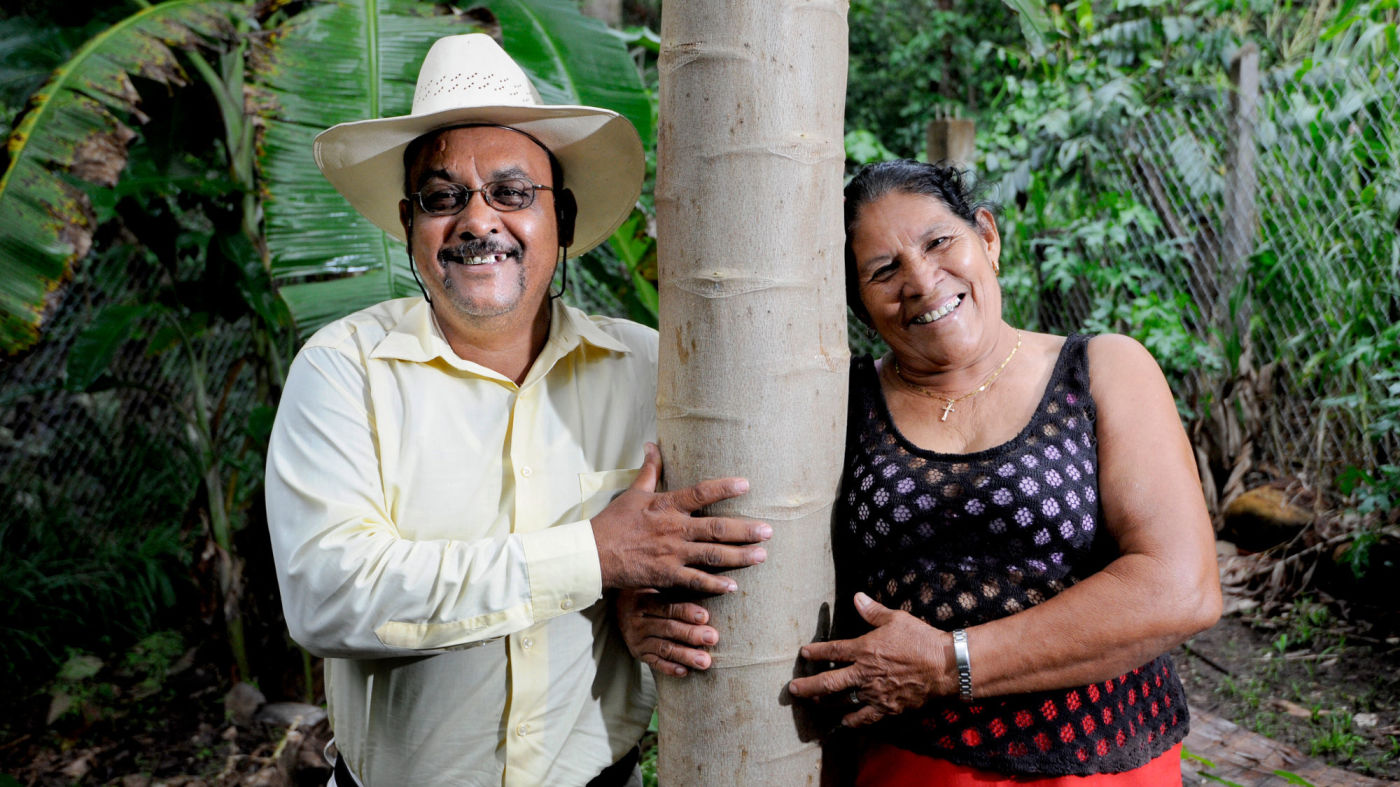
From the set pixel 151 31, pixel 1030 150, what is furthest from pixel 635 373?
pixel 1030 150

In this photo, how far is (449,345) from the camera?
76.3 inches

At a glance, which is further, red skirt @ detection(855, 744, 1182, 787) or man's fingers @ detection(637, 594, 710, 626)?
red skirt @ detection(855, 744, 1182, 787)

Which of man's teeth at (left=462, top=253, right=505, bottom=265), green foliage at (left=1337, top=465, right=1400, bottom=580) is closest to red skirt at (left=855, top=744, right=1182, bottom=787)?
man's teeth at (left=462, top=253, right=505, bottom=265)

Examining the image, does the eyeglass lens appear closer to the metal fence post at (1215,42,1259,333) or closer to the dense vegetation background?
the dense vegetation background

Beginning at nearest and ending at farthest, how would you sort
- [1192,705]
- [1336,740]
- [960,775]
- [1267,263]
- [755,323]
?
[755,323], [960,775], [1336,740], [1192,705], [1267,263]

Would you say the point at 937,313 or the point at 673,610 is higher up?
the point at 937,313

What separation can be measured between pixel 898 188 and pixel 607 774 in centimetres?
123

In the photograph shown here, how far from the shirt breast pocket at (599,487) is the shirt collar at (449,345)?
0.23 metres

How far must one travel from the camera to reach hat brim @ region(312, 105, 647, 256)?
1.93 meters

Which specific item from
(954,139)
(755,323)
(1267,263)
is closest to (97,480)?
(954,139)

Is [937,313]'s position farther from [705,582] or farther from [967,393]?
[705,582]

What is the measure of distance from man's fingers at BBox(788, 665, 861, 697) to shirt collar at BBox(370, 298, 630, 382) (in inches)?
29.7

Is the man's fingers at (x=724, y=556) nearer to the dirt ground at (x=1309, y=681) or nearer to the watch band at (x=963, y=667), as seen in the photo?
the watch band at (x=963, y=667)

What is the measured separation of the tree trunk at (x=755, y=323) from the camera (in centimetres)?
146
